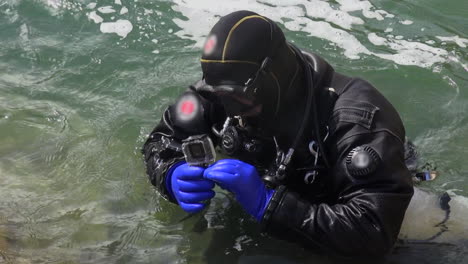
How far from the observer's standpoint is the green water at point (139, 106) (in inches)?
140

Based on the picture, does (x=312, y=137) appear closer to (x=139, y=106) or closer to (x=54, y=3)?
(x=139, y=106)

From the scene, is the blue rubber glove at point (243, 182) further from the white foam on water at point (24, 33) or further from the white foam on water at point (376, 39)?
the white foam on water at point (24, 33)

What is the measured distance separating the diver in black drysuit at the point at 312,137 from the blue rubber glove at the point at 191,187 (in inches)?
9.2

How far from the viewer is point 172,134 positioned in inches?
144

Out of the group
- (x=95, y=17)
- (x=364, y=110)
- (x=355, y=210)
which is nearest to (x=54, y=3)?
(x=95, y=17)

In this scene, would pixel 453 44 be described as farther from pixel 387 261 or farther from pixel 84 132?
pixel 84 132

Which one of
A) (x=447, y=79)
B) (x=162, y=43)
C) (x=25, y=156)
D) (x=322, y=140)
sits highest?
(x=322, y=140)

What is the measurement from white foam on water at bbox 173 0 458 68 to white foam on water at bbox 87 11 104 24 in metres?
0.84

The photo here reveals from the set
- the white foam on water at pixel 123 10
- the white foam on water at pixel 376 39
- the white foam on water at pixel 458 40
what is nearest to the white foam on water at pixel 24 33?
the white foam on water at pixel 123 10

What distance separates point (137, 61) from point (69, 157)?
158 centimetres

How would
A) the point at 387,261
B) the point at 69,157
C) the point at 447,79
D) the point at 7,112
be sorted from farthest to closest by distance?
1. the point at 447,79
2. the point at 7,112
3. the point at 69,157
4. the point at 387,261

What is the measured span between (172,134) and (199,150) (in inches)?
27.2

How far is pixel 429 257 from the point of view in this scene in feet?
11.3

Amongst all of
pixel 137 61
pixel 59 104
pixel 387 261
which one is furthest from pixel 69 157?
pixel 387 261
